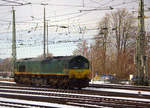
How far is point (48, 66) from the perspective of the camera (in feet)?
84.3

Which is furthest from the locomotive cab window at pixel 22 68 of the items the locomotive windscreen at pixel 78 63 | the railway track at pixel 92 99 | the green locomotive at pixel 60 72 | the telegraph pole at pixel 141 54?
the telegraph pole at pixel 141 54

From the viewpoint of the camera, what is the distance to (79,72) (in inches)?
912

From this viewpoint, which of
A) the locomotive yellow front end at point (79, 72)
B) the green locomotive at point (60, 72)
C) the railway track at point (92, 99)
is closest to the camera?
the railway track at point (92, 99)

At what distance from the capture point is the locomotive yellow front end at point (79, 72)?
74.3 ft

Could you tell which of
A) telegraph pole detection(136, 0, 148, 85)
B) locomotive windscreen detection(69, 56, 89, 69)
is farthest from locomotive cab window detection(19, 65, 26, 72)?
telegraph pole detection(136, 0, 148, 85)

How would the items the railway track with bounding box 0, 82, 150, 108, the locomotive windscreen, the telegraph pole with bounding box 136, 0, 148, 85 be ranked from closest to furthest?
the railway track with bounding box 0, 82, 150, 108, the locomotive windscreen, the telegraph pole with bounding box 136, 0, 148, 85

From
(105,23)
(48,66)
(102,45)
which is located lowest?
(48,66)

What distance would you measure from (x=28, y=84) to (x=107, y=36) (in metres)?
25.1

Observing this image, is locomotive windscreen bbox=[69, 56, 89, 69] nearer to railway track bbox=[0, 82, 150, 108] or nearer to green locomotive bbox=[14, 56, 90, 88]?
green locomotive bbox=[14, 56, 90, 88]

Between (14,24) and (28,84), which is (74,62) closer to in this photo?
(28,84)

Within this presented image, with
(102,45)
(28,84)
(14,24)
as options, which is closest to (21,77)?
(28,84)

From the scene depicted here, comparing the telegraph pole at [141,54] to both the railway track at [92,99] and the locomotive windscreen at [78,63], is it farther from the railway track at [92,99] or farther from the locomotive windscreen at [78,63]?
the railway track at [92,99]

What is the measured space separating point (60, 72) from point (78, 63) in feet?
6.40

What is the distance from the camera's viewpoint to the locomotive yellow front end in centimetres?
2266
